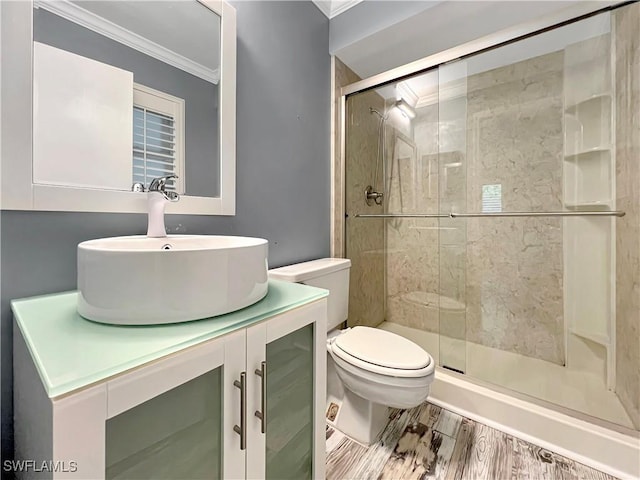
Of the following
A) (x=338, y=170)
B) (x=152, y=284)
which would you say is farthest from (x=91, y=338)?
(x=338, y=170)

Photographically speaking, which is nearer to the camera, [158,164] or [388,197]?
[158,164]

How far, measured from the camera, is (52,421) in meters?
0.38

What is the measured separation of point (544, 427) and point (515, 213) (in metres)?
1.19

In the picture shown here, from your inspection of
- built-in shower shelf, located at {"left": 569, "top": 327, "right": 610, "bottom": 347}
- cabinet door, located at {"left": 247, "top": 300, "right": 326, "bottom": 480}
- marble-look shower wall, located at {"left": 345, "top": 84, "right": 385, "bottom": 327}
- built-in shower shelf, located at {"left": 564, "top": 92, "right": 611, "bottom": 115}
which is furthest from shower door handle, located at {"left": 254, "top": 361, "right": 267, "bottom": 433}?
built-in shower shelf, located at {"left": 564, "top": 92, "right": 611, "bottom": 115}

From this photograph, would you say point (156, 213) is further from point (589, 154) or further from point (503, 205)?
point (589, 154)

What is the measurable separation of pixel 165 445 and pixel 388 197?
1983 mm

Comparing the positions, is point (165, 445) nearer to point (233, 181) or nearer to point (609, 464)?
point (233, 181)

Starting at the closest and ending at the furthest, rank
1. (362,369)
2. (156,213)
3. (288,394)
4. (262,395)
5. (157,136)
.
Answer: (262,395) → (288,394) → (156,213) → (157,136) → (362,369)

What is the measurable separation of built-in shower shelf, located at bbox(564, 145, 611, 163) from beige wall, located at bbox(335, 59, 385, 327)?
1.13 metres

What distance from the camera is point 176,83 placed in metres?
1.08

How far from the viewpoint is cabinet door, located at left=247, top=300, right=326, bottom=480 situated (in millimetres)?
666

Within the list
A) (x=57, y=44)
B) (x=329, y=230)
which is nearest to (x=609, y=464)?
(x=329, y=230)

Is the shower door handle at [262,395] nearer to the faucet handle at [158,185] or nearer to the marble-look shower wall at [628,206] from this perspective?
the faucet handle at [158,185]

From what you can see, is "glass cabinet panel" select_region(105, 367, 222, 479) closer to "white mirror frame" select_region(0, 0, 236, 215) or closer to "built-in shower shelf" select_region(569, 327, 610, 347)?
"white mirror frame" select_region(0, 0, 236, 215)
